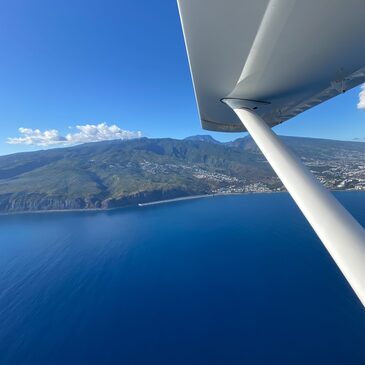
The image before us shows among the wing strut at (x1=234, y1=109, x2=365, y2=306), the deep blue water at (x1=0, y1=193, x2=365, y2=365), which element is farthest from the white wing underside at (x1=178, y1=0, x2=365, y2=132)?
the deep blue water at (x1=0, y1=193, x2=365, y2=365)

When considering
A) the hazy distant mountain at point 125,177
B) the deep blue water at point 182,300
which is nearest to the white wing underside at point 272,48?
the deep blue water at point 182,300

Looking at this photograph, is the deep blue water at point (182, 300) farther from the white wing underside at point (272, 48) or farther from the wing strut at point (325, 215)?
the white wing underside at point (272, 48)

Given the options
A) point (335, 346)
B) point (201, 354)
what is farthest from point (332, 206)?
point (335, 346)

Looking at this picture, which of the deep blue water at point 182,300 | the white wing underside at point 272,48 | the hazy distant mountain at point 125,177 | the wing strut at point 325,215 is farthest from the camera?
the hazy distant mountain at point 125,177

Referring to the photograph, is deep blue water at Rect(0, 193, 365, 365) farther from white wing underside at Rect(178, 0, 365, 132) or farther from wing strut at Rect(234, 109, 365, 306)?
white wing underside at Rect(178, 0, 365, 132)

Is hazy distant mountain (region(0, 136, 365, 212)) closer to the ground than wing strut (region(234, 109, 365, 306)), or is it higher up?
higher up

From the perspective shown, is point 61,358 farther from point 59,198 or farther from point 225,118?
point 59,198

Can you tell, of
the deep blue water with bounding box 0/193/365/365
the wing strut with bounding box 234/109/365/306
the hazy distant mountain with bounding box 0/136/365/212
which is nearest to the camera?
the wing strut with bounding box 234/109/365/306
